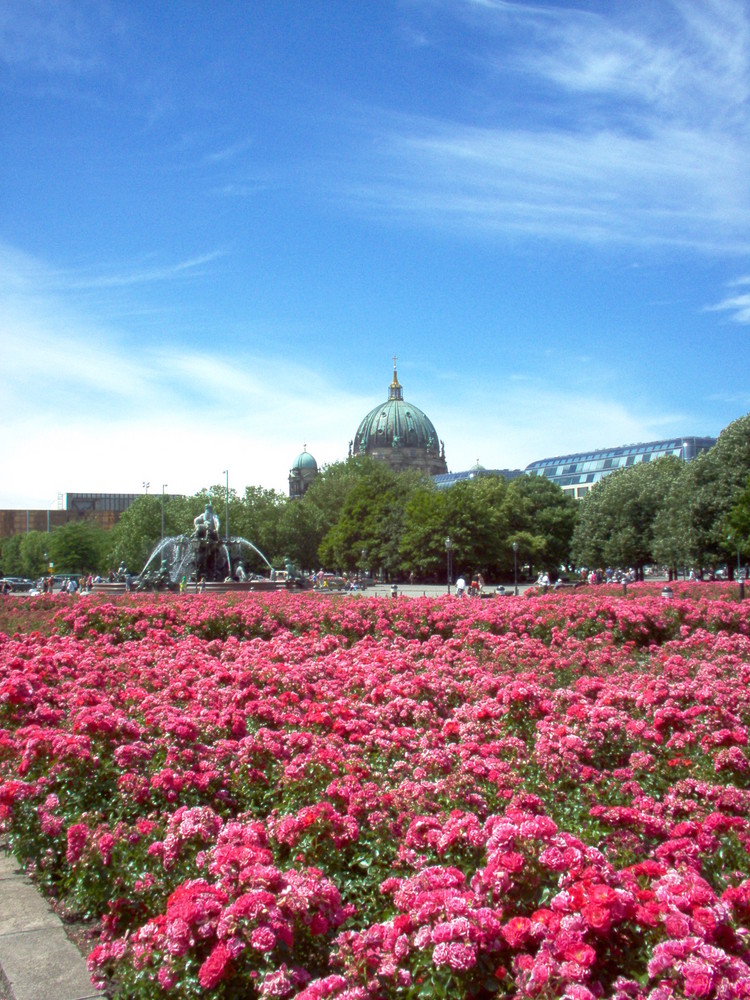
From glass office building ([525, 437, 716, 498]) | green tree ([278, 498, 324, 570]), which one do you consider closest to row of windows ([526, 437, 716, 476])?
glass office building ([525, 437, 716, 498])

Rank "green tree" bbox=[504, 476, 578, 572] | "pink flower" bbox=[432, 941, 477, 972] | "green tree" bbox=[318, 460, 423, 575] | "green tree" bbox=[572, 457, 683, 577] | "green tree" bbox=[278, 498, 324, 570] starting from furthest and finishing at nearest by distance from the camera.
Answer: "green tree" bbox=[278, 498, 324, 570] → "green tree" bbox=[318, 460, 423, 575] → "green tree" bbox=[504, 476, 578, 572] → "green tree" bbox=[572, 457, 683, 577] → "pink flower" bbox=[432, 941, 477, 972]

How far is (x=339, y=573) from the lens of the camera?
86.4 metres

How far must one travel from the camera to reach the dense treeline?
143 ft

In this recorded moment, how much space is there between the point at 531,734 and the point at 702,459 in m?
41.6

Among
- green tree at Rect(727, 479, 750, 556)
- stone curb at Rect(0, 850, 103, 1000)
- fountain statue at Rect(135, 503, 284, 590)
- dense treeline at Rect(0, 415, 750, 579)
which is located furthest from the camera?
dense treeline at Rect(0, 415, 750, 579)

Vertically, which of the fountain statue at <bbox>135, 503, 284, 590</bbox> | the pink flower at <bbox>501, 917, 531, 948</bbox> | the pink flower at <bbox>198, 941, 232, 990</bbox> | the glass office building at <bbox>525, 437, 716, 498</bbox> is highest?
the glass office building at <bbox>525, 437, 716, 498</bbox>

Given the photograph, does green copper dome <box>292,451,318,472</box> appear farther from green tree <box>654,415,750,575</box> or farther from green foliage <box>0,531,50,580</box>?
green tree <box>654,415,750,575</box>

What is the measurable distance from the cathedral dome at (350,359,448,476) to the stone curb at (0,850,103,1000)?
160509 millimetres

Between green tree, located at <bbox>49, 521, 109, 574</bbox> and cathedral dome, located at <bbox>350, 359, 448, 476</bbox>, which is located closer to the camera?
green tree, located at <bbox>49, 521, 109, 574</bbox>

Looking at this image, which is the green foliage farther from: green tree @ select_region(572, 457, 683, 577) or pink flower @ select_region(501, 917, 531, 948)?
pink flower @ select_region(501, 917, 531, 948)

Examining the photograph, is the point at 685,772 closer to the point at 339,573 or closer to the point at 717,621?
the point at 717,621

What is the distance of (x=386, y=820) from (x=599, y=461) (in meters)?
123

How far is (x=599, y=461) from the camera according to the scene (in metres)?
123

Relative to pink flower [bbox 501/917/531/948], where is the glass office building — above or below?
above
